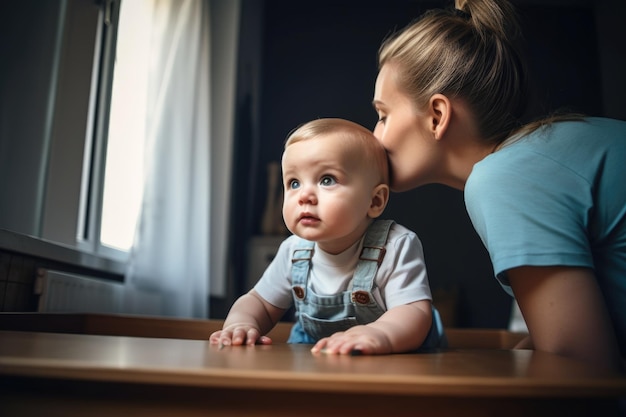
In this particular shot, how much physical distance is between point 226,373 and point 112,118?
199 cm

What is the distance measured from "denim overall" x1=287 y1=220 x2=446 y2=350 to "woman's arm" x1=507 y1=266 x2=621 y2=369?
0.30m

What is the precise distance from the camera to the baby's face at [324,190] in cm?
98

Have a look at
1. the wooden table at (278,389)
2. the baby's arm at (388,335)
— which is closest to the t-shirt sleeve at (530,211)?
the baby's arm at (388,335)

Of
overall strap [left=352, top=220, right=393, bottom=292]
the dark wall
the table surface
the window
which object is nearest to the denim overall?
overall strap [left=352, top=220, right=393, bottom=292]

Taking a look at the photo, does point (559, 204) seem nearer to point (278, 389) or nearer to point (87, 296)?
point (278, 389)

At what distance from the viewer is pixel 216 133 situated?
307 centimetres

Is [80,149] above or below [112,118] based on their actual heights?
below

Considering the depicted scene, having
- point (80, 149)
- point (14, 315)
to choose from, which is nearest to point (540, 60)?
point (80, 149)

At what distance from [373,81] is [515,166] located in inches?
137

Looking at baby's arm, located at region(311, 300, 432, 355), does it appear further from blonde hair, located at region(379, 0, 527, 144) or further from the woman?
blonde hair, located at region(379, 0, 527, 144)

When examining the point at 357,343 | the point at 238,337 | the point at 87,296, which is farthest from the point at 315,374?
the point at 87,296

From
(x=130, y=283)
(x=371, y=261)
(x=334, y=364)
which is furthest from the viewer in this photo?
(x=130, y=283)

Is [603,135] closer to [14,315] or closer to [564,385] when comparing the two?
[564,385]

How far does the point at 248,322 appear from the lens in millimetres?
1056
